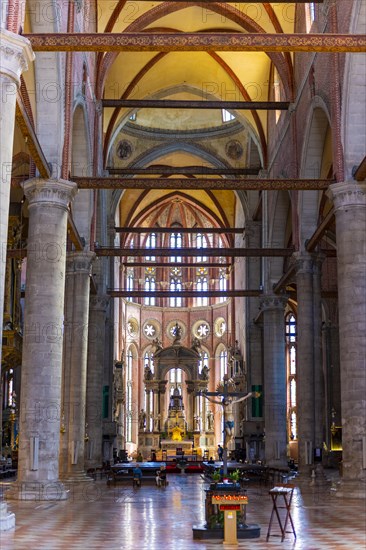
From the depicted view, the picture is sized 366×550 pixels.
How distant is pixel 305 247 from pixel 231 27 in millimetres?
11169

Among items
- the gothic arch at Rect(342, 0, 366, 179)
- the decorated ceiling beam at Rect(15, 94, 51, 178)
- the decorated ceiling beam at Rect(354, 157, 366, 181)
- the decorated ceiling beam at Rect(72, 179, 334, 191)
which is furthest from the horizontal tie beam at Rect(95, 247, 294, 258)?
the decorated ceiling beam at Rect(15, 94, 51, 178)

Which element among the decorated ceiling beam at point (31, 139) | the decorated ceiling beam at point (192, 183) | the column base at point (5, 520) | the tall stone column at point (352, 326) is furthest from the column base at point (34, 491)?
the decorated ceiling beam at point (192, 183)

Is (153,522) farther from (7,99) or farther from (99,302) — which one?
(99,302)

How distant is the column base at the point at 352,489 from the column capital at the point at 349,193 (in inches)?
278

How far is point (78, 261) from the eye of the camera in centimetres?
2792

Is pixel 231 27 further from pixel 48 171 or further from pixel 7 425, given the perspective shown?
pixel 7 425

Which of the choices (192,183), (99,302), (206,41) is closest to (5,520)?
(206,41)

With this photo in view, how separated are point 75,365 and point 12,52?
14871 mm

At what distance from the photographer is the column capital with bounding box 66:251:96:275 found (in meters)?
27.9

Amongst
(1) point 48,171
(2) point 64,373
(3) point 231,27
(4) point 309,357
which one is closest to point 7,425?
(2) point 64,373

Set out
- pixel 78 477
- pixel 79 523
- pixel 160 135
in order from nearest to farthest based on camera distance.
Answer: pixel 79 523, pixel 78 477, pixel 160 135

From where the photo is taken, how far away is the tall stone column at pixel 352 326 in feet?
62.6

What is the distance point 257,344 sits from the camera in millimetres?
41156

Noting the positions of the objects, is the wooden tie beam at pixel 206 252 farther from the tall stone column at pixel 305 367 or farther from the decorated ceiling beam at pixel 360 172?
the decorated ceiling beam at pixel 360 172
